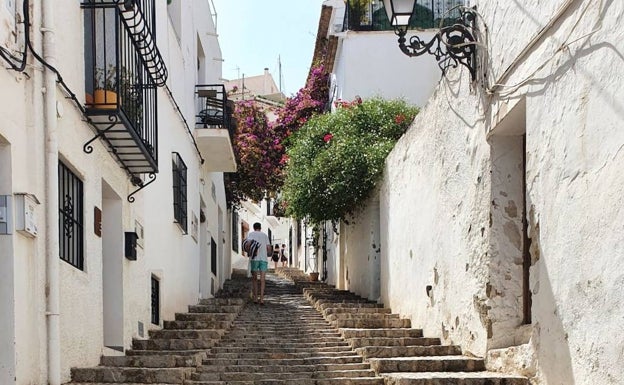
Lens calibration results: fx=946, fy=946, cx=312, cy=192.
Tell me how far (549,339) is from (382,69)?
13.8m

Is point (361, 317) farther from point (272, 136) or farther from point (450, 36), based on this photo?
point (272, 136)

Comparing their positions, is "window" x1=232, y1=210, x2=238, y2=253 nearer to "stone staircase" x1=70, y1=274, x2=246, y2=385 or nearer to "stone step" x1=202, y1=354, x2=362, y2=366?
"stone staircase" x1=70, y1=274, x2=246, y2=385

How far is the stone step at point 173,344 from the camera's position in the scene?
9.85m

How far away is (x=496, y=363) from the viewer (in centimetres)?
783

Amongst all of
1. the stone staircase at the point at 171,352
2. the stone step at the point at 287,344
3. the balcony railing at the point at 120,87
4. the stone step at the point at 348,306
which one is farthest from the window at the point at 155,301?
the stone step at the point at 348,306

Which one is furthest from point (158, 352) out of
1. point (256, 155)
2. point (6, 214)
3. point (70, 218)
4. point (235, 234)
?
point (235, 234)

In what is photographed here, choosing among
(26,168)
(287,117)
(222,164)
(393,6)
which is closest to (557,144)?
(393,6)

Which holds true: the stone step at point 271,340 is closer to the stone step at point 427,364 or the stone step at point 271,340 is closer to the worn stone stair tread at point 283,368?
the worn stone stair tread at point 283,368

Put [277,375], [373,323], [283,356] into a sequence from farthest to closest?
[373,323], [283,356], [277,375]

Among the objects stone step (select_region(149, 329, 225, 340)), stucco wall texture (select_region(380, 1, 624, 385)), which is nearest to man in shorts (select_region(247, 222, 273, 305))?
stone step (select_region(149, 329, 225, 340))

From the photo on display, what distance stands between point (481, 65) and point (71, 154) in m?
3.64

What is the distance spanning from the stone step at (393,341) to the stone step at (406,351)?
7.7 inches

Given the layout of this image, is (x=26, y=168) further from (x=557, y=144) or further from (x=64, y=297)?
(x=557, y=144)

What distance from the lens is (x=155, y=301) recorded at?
11.7m
